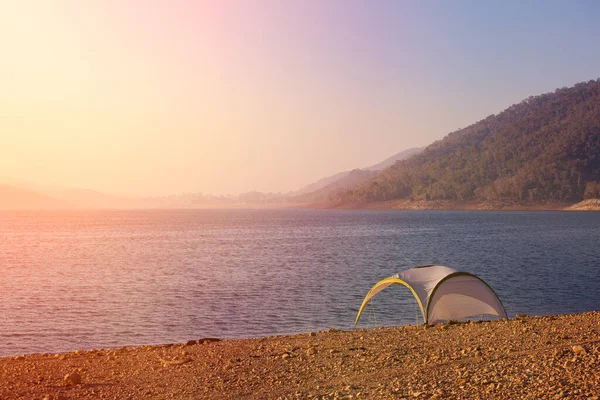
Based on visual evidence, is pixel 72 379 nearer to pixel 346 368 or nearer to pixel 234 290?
pixel 346 368

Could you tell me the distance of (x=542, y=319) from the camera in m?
17.0

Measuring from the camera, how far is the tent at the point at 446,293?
18.6m

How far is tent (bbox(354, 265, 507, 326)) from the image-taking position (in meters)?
18.6

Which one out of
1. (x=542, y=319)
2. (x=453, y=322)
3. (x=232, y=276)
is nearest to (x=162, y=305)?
(x=232, y=276)

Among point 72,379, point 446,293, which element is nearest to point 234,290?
point 446,293

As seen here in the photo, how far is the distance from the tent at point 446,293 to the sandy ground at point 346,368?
9.56 ft

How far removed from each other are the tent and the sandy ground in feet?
9.56

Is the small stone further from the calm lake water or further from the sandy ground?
the calm lake water

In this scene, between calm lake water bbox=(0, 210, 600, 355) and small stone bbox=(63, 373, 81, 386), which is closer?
small stone bbox=(63, 373, 81, 386)

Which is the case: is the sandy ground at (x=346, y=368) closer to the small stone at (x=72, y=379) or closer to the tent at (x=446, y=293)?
the small stone at (x=72, y=379)

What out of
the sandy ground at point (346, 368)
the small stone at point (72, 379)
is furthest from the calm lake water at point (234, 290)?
the small stone at point (72, 379)

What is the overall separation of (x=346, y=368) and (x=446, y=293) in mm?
8305

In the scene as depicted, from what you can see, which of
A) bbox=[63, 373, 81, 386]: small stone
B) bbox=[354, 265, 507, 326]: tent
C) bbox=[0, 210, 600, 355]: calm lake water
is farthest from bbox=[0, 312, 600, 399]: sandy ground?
bbox=[0, 210, 600, 355]: calm lake water

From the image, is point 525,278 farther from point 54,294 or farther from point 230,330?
point 54,294
